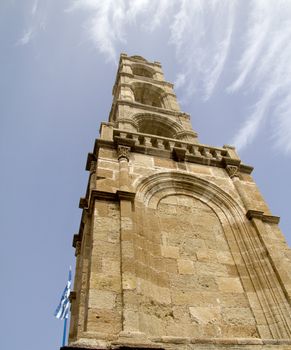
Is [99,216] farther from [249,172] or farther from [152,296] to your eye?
[249,172]

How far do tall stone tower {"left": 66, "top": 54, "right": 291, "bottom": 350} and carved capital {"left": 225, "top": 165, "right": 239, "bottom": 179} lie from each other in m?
0.03

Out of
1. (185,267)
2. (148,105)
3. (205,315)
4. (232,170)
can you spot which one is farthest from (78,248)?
(148,105)

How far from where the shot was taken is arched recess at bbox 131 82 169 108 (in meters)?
21.0

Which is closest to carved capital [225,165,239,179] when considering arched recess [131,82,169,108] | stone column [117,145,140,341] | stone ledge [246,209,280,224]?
stone ledge [246,209,280,224]

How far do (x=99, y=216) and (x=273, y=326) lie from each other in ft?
13.4

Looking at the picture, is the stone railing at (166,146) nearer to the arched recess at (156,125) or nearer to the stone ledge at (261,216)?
the stone ledge at (261,216)

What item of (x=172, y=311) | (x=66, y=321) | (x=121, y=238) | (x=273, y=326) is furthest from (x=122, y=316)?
(x=66, y=321)

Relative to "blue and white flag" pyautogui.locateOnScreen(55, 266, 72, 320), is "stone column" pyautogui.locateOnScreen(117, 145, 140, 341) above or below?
below

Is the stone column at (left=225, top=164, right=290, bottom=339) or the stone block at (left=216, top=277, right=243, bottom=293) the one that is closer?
the stone column at (left=225, top=164, right=290, bottom=339)

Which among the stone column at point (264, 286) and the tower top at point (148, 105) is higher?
the tower top at point (148, 105)

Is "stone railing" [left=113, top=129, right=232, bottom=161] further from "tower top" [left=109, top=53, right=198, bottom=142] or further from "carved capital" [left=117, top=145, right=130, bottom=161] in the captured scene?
"tower top" [left=109, top=53, right=198, bottom=142]

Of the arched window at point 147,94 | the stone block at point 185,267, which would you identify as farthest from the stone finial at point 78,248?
the arched window at point 147,94

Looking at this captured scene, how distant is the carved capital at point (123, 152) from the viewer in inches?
393

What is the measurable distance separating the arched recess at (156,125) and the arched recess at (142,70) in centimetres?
915
